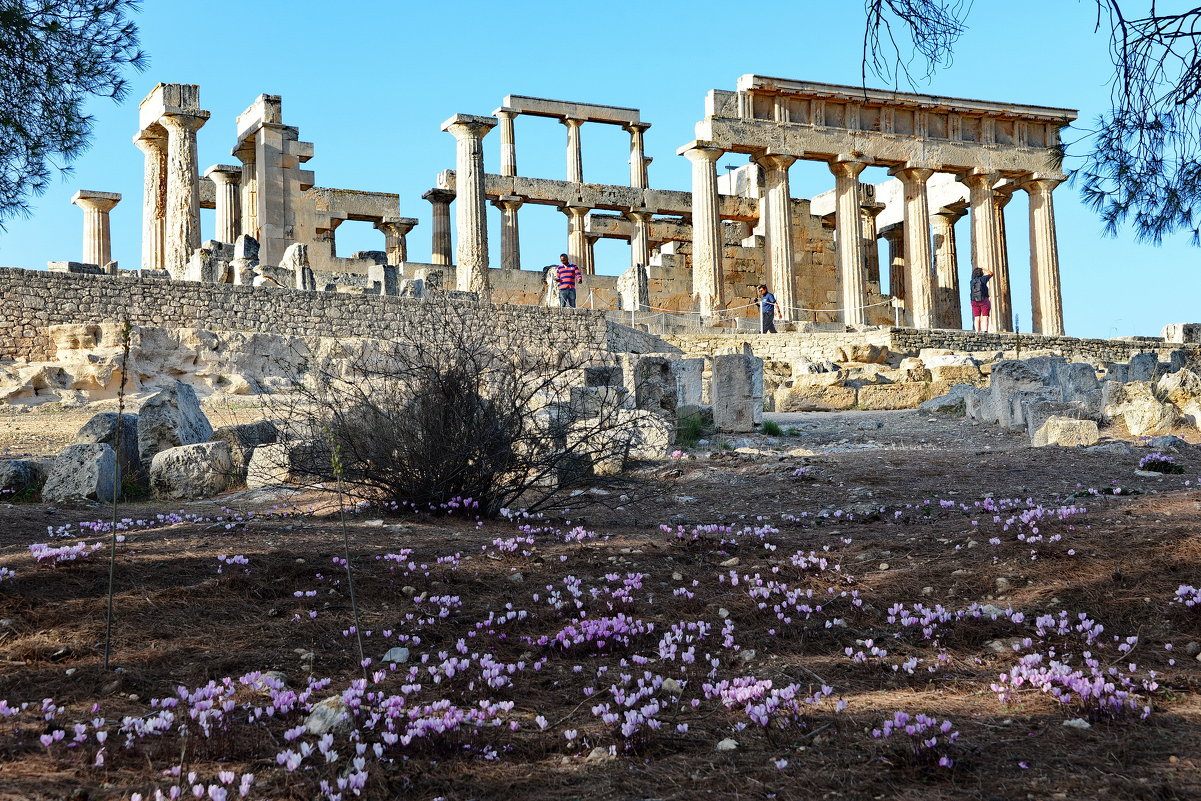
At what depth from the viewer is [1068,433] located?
12.0 metres

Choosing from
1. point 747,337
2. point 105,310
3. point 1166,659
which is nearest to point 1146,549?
point 1166,659

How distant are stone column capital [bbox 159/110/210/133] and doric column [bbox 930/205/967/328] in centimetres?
2288

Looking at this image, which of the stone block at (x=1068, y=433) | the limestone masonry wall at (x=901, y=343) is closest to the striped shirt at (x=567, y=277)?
the limestone masonry wall at (x=901, y=343)

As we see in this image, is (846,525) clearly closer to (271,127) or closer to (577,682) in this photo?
(577,682)

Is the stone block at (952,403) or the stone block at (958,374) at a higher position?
the stone block at (958,374)

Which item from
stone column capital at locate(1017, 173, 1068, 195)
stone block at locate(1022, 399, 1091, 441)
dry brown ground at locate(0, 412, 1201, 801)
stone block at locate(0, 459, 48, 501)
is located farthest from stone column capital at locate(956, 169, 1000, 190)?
stone block at locate(0, 459, 48, 501)

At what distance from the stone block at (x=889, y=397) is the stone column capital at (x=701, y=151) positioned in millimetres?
15655

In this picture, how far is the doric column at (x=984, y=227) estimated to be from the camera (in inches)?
1420

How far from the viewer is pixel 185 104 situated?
26.8 metres

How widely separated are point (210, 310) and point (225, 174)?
36.9ft

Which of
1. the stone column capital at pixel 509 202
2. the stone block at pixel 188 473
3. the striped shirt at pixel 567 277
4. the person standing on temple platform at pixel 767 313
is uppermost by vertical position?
the stone column capital at pixel 509 202

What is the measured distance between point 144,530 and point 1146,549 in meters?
5.51

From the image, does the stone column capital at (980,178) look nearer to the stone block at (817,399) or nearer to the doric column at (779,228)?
the doric column at (779,228)

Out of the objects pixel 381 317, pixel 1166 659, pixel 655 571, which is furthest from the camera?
pixel 381 317
